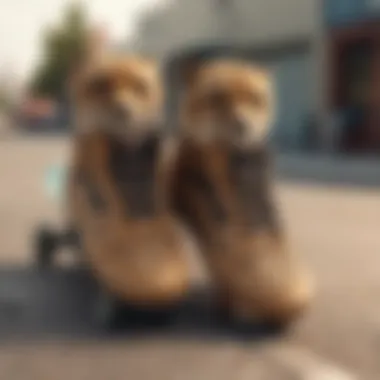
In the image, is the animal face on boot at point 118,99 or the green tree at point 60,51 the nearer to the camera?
the animal face on boot at point 118,99

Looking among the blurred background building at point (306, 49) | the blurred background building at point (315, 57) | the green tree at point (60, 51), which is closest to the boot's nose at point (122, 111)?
the blurred background building at point (306, 49)

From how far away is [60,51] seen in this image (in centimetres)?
3788

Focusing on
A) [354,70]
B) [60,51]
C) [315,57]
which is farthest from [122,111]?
[60,51]

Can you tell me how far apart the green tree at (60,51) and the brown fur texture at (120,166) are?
31032 mm

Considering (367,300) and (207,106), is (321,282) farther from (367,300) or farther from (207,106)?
(207,106)

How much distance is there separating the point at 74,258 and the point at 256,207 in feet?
6.15

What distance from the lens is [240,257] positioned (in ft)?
14.9

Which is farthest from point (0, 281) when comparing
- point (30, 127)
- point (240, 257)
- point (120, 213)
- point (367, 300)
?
point (30, 127)

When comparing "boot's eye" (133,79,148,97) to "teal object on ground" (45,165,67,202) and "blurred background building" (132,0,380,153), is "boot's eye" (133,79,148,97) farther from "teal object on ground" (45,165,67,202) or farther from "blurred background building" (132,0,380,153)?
"blurred background building" (132,0,380,153)

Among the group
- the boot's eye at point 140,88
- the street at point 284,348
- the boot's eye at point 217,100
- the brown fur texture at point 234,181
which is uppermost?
the boot's eye at point 140,88

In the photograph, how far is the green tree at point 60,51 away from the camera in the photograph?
36.7 metres

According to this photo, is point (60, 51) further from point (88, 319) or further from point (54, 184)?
point (88, 319)

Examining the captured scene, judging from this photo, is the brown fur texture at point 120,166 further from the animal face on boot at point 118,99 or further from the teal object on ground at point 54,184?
the teal object on ground at point 54,184

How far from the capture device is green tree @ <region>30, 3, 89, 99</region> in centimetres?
3666
